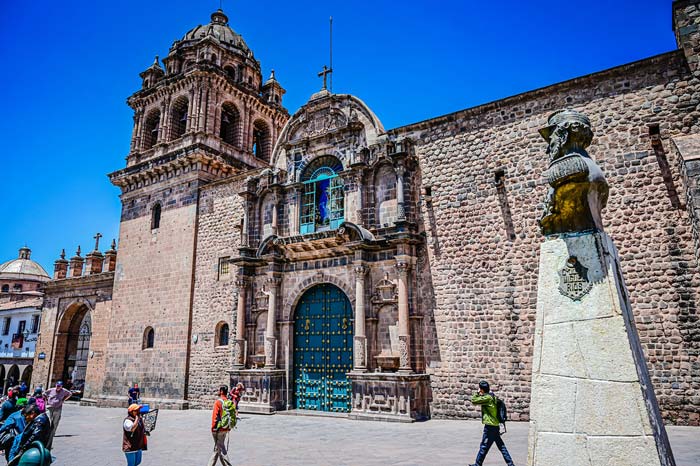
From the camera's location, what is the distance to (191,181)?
1884 centimetres

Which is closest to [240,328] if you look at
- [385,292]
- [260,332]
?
[260,332]

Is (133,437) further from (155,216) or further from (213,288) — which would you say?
(155,216)

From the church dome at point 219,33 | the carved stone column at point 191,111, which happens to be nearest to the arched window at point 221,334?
the carved stone column at point 191,111

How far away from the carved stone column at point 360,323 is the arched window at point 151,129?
13.3m

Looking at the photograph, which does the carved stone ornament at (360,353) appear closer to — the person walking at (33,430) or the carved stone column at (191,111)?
the person walking at (33,430)

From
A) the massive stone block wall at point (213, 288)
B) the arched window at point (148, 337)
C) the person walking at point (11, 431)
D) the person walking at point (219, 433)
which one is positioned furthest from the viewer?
the arched window at point (148, 337)

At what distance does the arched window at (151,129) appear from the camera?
71.2 feet

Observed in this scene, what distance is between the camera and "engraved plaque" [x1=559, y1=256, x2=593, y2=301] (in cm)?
396

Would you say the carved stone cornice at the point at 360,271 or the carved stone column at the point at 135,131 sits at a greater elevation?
the carved stone column at the point at 135,131

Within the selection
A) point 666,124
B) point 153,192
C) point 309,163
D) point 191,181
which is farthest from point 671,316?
point 153,192

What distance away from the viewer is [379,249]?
13539mm

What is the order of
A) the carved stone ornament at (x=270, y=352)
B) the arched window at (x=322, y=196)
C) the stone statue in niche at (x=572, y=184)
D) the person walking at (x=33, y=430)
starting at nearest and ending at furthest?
1. the stone statue in niche at (x=572, y=184)
2. the person walking at (x=33, y=430)
3. the carved stone ornament at (x=270, y=352)
4. the arched window at (x=322, y=196)

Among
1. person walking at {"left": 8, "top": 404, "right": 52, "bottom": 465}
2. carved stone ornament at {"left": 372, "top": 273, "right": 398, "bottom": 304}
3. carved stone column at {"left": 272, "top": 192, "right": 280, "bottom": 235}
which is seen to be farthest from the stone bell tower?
person walking at {"left": 8, "top": 404, "right": 52, "bottom": 465}

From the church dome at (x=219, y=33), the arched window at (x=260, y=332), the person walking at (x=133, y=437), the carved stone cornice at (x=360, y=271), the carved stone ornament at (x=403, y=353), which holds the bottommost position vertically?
the person walking at (x=133, y=437)
